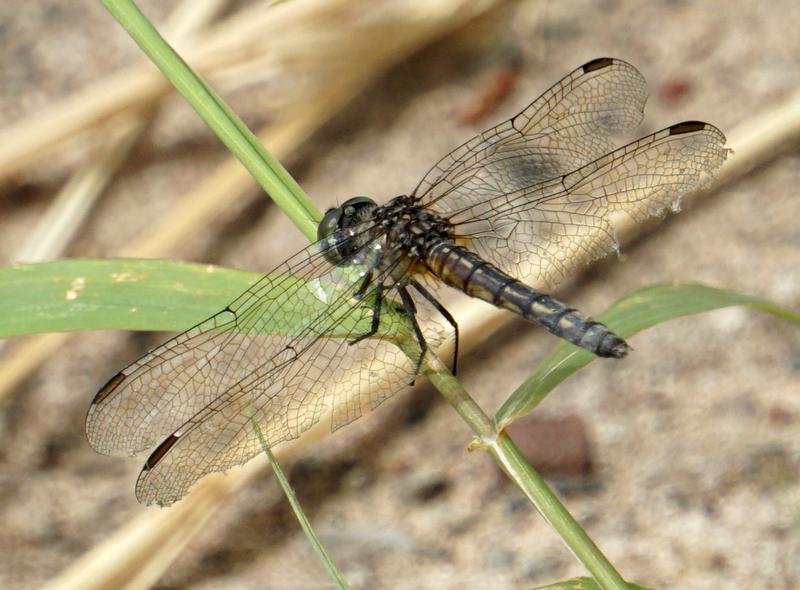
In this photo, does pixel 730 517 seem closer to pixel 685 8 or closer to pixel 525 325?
pixel 525 325

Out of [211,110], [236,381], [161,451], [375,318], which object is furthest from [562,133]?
A: [161,451]

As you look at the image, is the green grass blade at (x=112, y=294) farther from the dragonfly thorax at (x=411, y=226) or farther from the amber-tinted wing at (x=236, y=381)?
the dragonfly thorax at (x=411, y=226)

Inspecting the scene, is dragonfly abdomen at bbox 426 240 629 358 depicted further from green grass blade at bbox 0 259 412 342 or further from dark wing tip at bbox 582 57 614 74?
dark wing tip at bbox 582 57 614 74

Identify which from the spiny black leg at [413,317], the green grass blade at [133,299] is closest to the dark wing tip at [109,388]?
the green grass blade at [133,299]

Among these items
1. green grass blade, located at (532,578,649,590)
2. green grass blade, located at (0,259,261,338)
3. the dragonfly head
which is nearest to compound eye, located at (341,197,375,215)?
the dragonfly head

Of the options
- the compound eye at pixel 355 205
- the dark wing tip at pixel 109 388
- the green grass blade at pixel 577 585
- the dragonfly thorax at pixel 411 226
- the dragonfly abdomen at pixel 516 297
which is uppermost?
the compound eye at pixel 355 205
